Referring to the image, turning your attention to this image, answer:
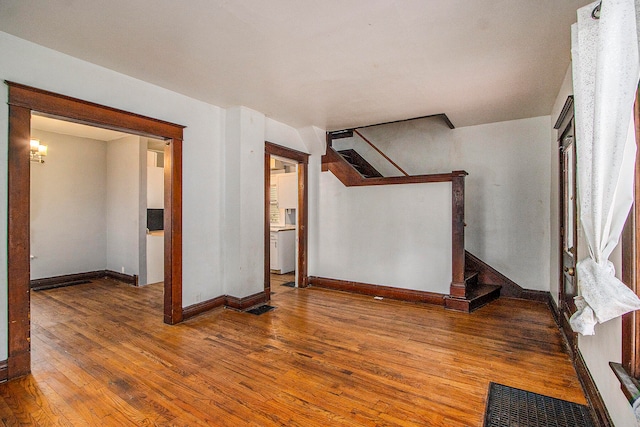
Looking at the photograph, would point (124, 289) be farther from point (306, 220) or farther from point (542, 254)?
point (542, 254)

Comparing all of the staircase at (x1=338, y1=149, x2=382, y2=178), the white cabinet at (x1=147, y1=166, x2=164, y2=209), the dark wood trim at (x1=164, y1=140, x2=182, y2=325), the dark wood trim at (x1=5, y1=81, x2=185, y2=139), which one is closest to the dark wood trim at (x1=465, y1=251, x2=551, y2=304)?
the staircase at (x1=338, y1=149, x2=382, y2=178)

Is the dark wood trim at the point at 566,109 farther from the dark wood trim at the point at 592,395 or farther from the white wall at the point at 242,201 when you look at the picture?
the white wall at the point at 242,201

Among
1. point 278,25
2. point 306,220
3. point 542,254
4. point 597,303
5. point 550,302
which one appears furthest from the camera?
point 306,220

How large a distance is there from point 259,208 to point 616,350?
3771 mm

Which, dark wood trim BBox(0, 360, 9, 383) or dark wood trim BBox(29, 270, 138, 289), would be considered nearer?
dark wood trim BBox(0, 360, 9, 383)

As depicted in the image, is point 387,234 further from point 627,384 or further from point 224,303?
point 627,384

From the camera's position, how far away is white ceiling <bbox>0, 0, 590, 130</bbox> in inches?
83.5

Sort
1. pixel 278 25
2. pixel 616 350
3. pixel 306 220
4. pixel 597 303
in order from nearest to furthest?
pixel 597 303 → pixel 616 350 → pixel 278 25 → pixel 306 220

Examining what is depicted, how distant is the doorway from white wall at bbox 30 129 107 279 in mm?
7358

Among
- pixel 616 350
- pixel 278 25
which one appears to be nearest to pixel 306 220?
pixel 278 25

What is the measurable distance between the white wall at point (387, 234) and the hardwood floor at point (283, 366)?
0.69 metres

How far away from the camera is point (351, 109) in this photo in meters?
4.27

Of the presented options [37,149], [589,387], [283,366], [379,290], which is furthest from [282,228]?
[589,387]

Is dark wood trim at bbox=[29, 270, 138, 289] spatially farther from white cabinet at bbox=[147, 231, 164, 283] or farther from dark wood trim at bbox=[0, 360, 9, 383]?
dark wood trim at bbox=[0, 360, 9, 383]
